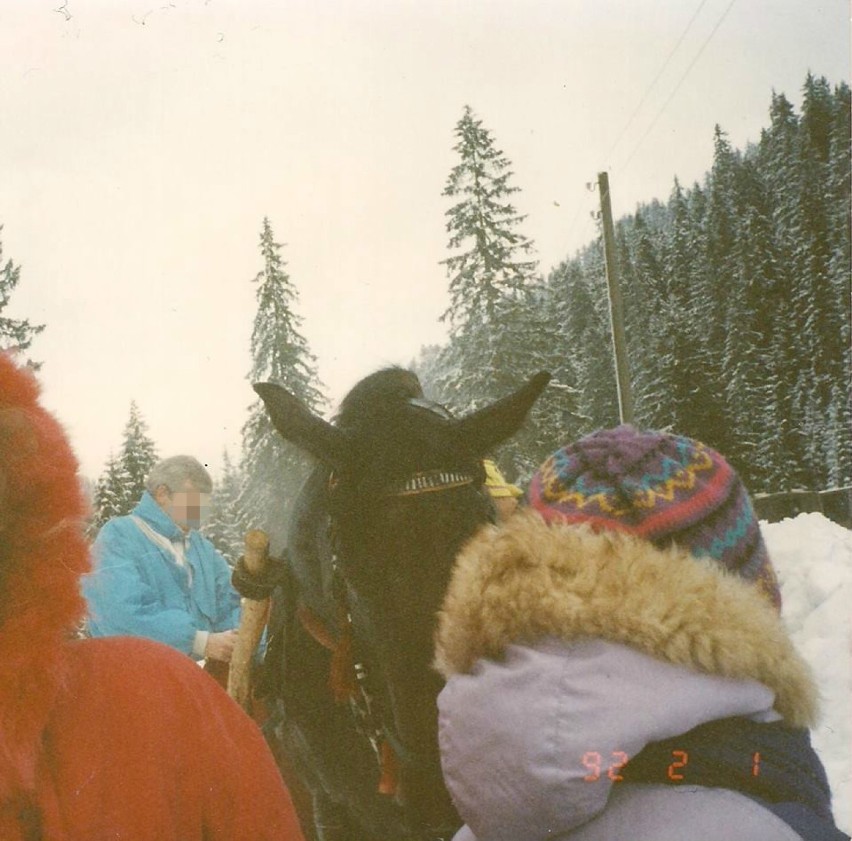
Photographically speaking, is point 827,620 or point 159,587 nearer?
point 159,587

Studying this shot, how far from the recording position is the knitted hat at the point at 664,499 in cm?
123

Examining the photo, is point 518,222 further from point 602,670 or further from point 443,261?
point 602,670

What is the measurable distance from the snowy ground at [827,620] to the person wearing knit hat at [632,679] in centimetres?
262

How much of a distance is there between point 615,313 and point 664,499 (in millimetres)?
13718

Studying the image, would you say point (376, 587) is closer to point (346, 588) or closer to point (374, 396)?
point (346, 588)

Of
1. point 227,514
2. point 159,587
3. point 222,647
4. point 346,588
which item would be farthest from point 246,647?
point 227,514

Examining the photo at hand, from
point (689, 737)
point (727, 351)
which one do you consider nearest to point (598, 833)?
point (689, 737)

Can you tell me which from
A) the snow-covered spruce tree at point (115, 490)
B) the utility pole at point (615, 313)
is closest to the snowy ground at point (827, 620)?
the utility pole at point (615, 313)

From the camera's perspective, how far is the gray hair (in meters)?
3.87

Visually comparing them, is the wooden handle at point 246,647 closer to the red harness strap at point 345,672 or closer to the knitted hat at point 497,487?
the red harness strap at point 345,672

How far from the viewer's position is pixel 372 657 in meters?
2.29

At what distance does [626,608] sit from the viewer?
1.12 meters

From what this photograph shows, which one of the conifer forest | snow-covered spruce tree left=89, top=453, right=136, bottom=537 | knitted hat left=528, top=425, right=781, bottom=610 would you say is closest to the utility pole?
the conifer forest

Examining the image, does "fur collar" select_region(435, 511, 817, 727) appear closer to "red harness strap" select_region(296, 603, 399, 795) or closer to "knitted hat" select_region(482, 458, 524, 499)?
"red harness strap" select_region(296, 603, 399, 795)
